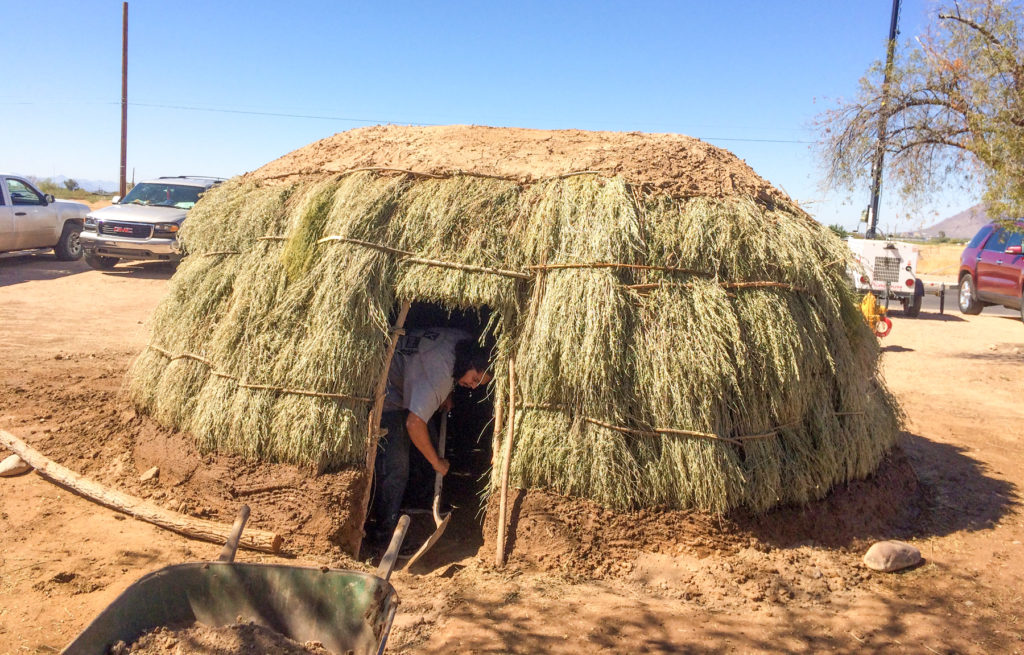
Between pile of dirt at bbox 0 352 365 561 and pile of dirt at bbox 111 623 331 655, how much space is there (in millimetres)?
1603

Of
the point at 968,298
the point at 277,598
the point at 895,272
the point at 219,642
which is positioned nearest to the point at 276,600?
the point at 277,598

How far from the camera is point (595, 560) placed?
4.71 metres

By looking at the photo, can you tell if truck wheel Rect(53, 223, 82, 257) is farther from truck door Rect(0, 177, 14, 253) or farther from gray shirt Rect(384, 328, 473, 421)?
gray shirt Rect(384, 328, 473, 421)

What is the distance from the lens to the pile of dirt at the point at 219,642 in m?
3.12

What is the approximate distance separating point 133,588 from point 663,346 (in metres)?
3.07

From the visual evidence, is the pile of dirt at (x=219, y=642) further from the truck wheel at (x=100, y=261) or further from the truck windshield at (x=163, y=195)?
the truck windshield at (x=163, y=195)

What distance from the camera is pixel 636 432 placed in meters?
4.72

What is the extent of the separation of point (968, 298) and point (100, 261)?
18373 millimetres

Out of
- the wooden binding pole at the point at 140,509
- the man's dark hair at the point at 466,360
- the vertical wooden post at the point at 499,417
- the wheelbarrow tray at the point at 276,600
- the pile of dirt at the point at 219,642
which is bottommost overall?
the wooden binding pole at the point at 140,509

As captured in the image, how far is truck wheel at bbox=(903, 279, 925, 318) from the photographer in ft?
51.9

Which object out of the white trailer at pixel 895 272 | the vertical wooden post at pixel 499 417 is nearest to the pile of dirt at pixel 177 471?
the vertical wooden post at pixel 499 417

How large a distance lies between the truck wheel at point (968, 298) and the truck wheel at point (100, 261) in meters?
18.0

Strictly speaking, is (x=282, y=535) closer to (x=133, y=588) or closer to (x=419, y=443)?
(x=419, y=443)

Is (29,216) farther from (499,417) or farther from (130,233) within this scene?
(499,417)
